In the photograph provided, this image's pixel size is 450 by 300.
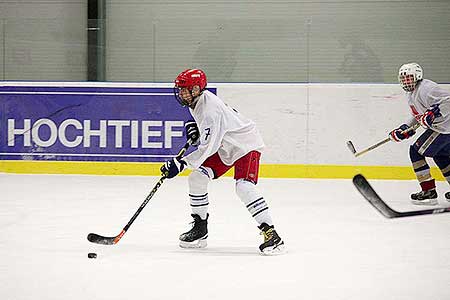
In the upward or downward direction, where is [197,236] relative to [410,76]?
downward

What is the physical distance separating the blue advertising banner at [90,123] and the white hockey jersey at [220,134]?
385cm

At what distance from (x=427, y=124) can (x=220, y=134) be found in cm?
233

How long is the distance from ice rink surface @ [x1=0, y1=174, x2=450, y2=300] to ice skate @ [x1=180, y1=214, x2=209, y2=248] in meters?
0.07

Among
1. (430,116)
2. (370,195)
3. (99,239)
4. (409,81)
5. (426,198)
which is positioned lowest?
(426,198)

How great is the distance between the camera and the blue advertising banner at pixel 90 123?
29.7 ft

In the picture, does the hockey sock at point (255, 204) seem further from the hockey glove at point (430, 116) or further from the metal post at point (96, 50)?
the metal post at point (96, 50)

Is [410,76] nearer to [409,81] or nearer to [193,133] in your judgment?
[409,81]

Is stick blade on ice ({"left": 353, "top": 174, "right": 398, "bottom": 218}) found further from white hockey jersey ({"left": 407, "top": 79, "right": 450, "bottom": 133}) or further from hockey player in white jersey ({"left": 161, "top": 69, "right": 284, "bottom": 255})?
white hockey jersey ({"left": 407, "top": 79, "right": 450, "bottom": 133})

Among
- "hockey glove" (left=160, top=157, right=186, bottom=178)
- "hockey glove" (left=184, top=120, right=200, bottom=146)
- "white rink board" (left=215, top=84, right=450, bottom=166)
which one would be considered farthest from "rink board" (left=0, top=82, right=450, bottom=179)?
"hockey glove" (left=160, top=157, right=186, bottom=178)

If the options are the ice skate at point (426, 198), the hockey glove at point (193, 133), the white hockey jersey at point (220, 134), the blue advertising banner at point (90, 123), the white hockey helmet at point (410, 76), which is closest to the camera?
the white hockey jersey at point (220, 134)

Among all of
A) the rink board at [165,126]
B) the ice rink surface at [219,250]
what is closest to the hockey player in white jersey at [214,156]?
the ice rink surface at [219,250]

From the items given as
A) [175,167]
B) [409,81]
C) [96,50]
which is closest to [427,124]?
[409,81]

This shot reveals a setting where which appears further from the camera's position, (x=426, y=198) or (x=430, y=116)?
(x=426, y=198)

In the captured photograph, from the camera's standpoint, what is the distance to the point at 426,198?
7152 millimetres
